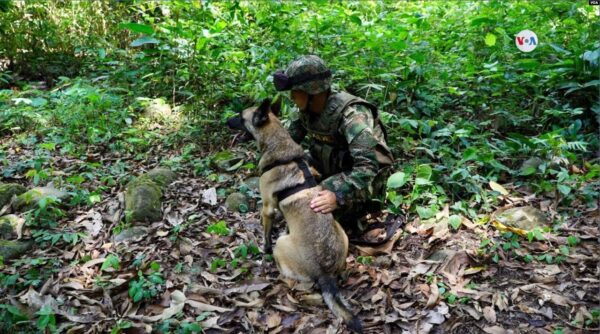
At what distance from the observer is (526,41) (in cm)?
652

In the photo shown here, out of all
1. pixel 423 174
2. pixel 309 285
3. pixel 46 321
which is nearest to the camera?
pixel 46 321

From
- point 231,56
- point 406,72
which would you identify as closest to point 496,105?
point 406,72

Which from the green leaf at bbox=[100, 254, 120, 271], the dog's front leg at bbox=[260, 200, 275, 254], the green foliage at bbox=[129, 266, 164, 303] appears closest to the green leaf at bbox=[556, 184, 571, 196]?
the dog's front leg at bbox=[260, 200, 275, 254]

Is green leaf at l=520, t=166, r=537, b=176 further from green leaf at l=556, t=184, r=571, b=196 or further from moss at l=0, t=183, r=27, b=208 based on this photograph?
moss at l=0, t=183, r=27, b=208

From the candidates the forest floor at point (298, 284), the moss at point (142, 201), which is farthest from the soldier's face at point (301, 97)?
the moss at point (142, 201)

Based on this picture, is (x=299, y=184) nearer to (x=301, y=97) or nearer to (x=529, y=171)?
(x=301, y=97)

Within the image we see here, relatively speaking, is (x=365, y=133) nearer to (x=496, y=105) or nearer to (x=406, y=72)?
(x=406, y=72)

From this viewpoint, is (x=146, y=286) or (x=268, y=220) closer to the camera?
(x=146, y=286)

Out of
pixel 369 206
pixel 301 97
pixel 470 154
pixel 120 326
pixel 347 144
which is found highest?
pixel 301 97

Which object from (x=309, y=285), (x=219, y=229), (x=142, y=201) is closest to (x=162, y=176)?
(x=142, y=201)

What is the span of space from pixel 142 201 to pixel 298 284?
2.14 m

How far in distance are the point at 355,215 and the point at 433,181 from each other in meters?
1.07

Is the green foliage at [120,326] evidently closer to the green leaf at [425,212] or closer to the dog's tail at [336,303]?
the dog's tail at [336,303]

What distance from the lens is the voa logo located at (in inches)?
255
